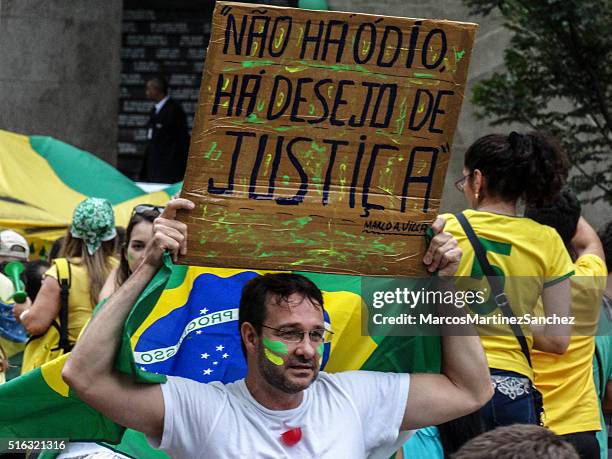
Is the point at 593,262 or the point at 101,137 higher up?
the point at 101,137

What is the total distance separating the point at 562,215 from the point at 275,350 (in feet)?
7.16

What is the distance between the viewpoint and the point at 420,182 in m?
4.02

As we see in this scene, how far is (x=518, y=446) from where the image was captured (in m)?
3.02

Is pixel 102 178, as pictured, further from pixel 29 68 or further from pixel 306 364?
pixel 306 364

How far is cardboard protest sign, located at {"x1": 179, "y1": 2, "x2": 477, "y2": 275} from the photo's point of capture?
3.81 metres

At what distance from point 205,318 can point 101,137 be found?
34.8ft

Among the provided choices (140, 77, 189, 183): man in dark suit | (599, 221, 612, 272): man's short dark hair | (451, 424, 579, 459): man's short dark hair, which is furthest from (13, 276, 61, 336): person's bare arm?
(140, 77, 189, 183): man in dark suit

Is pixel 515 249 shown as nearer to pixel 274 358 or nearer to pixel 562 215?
pixel 562 215

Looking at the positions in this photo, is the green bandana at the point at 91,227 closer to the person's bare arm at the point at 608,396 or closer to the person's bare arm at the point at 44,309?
the person's bare arm at the point at 44,309

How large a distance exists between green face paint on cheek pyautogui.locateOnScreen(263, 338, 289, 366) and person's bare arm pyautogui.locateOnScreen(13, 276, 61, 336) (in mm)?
3181

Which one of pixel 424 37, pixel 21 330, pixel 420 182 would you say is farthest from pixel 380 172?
pixel 21 330

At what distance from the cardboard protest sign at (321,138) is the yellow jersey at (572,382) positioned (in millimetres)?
1643

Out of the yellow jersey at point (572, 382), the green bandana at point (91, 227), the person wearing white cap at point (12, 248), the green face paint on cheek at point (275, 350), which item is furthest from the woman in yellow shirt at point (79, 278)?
the green face paint on cheek at point (275, 350)

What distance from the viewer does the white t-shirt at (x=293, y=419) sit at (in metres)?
3.97
